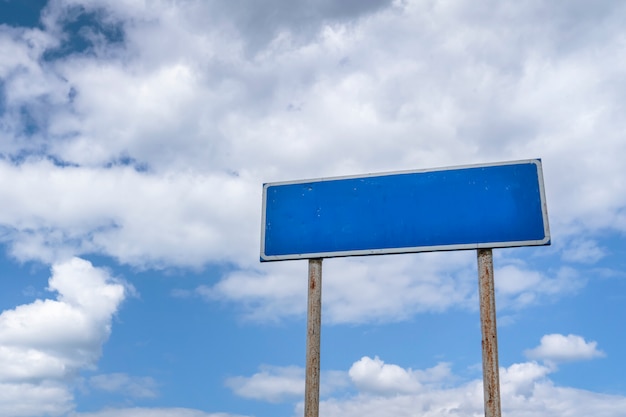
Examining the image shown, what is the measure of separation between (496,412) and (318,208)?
340 centimetres

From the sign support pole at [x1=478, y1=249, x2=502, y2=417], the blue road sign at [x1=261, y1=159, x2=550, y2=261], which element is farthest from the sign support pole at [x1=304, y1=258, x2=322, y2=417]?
the sign support pole at [x1=478, y1=249, x2=502, y2=417]

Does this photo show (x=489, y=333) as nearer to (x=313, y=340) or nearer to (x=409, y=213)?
(x=409, y=213)

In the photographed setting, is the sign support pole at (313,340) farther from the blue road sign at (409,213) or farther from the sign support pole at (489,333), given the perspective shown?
the sign support pole at (489,333)

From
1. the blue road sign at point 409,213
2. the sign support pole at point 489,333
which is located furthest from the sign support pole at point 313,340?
the sign support pole at point 489,333

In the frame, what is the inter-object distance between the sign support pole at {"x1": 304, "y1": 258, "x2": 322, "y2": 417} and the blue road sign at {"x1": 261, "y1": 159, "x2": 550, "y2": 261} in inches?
11.0

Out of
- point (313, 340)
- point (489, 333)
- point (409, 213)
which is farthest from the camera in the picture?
point (409, 213)

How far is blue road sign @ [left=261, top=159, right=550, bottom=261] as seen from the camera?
317 inches

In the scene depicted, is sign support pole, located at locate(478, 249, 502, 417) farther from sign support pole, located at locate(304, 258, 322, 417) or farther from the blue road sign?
sign support pole, located at locate(304, 258, 322, 417)

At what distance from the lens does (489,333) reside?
7.51 meters

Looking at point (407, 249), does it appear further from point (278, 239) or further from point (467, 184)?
point (278, 239)

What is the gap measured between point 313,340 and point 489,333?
85.1 inches

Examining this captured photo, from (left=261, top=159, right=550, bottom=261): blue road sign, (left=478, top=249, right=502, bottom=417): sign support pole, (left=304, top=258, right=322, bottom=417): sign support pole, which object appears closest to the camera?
(left=478, top=249, right=502, bottom=417): sign support pole

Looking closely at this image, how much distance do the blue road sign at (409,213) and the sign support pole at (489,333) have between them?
0.28m

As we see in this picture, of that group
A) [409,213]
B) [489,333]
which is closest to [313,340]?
[409,213]
